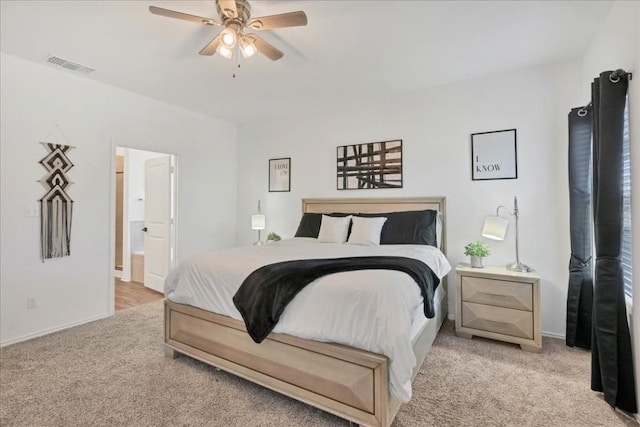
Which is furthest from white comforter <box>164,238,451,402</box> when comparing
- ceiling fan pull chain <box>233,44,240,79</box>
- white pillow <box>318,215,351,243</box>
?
ceiling fan pull chain <box>233,44,240,79</box>

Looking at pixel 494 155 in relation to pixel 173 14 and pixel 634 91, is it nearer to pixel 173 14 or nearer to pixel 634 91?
pixel 634 91

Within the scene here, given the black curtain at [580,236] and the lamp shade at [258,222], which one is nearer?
the black curtain at [580,236]

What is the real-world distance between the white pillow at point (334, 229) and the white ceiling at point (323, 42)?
1.54 m

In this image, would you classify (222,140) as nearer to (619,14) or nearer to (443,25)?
(443,25)

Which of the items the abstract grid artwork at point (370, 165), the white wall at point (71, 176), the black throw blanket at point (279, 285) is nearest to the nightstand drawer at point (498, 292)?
the black throw blanket at point (279, 285)

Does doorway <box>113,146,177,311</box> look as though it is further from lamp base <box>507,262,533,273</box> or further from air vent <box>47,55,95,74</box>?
lamp base <box>507,262,533,273</box>

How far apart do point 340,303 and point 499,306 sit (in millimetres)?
1794

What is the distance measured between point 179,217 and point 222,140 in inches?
56.8

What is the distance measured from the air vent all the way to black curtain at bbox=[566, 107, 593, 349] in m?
4.54

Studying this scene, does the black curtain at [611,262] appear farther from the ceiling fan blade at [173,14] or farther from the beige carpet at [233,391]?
the ceiling fan blade at [173,14]

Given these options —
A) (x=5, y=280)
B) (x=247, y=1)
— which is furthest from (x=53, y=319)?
(x=247, y=1)

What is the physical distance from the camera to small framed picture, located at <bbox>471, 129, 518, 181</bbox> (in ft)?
10.1

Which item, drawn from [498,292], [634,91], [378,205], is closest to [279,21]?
[634,91]

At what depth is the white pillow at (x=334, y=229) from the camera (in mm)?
3374
